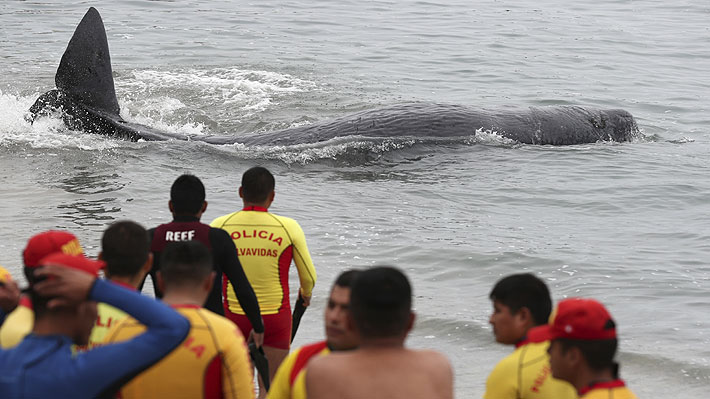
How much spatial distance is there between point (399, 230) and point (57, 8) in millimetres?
21262

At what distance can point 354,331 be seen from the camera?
381 centimetres

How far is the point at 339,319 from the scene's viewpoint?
14.5ft

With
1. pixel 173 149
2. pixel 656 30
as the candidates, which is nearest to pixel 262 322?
pixel 173 149

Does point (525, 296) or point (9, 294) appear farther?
point (9, 294)

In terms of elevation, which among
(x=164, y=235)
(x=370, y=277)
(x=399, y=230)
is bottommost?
(x=399, y=230)

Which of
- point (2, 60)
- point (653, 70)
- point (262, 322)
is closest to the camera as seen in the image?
point (262, 322)

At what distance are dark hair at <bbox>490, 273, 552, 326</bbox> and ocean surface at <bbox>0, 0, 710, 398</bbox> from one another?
297cm

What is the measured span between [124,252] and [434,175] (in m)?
9.25

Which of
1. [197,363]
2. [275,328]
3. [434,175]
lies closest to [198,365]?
[197,363]

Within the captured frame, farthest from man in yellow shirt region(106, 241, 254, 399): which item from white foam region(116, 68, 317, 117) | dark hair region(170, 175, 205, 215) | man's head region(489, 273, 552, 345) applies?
white foam region(116, 68, 317, 117)

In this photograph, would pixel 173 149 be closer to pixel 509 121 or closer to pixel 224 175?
pixel 224 175

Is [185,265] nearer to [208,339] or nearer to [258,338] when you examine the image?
[208,339]

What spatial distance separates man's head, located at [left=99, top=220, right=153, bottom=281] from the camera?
14.4 feet

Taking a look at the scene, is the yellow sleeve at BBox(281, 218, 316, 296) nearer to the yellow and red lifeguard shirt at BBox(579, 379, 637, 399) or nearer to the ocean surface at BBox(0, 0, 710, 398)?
the ocean surface at BBox(0, 0, 710, 398)
